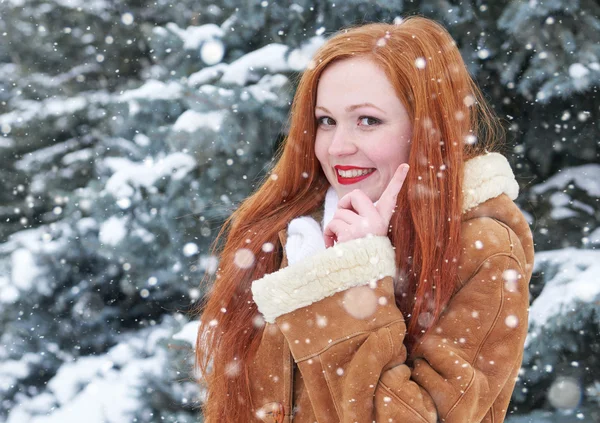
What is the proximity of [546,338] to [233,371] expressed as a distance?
71.5 inches

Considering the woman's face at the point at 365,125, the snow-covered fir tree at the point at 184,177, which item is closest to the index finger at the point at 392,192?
the woman's face at the point at 365,125

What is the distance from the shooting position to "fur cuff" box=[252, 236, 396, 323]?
1.52 metres

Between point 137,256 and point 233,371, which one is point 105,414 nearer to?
point 137,256

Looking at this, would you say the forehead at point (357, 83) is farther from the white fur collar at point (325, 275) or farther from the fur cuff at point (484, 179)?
the white fur collar at point (325, 275)

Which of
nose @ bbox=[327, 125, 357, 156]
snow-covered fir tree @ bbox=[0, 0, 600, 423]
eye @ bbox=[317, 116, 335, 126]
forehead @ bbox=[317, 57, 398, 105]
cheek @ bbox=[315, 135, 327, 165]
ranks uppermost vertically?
forehead @ bbox=[317, 57, 398, 105]

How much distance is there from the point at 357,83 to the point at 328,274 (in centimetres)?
55

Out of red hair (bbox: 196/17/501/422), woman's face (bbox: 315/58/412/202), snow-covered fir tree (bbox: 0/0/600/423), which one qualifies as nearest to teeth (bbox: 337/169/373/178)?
woman's face (bbox: 315/58/412/202)

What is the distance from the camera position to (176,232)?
3.34 m

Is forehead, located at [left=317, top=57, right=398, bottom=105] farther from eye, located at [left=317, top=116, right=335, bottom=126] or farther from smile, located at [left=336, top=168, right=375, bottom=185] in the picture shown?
smile, located at [left=336, top=168, right=375, bottom=185]

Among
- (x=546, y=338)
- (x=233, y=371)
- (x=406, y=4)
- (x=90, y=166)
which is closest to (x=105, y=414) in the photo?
(x=90, y=166)

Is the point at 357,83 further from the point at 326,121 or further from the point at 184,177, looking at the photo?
the point at 184,177

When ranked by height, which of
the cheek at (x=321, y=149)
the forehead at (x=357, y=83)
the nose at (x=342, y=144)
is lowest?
the cheek at (x=321, y=149)

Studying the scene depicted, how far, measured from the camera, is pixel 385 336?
147cm

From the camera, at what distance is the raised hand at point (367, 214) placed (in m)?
1.58
